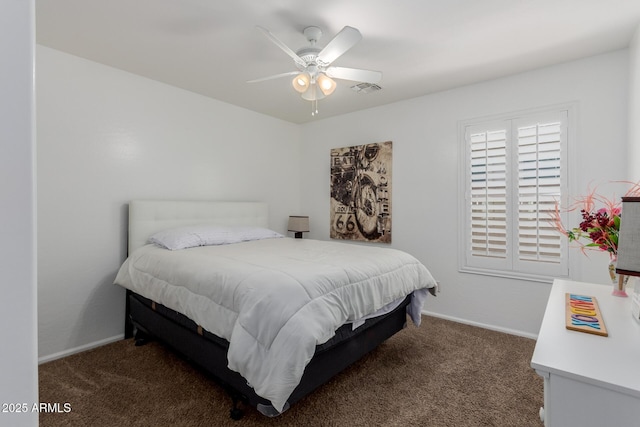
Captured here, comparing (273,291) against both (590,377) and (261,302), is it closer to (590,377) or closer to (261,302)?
(261,302)

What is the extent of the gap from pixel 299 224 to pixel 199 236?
5.35 feet

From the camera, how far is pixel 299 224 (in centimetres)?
428

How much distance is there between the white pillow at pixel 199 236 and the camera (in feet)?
8.96

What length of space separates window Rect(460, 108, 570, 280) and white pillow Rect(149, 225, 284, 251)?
236cm

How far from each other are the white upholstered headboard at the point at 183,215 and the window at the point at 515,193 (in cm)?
246

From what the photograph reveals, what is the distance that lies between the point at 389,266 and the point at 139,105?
280cm

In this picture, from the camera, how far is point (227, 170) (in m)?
3.81

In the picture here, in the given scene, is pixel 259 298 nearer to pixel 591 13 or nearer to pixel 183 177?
pixel 183 177

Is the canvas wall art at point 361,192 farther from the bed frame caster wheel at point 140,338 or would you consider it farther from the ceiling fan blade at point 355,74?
the bed frame caster wheel at point 140,338

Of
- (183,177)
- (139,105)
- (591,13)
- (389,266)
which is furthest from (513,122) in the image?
(139,105)

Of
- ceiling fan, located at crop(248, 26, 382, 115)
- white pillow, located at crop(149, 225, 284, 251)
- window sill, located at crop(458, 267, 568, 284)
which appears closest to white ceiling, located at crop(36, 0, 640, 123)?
ceiling fan, located at crop(248, 26, 382, 115)

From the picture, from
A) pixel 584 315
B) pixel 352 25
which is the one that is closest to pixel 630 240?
pixel 584 315

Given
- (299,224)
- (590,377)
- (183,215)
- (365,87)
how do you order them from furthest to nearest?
(299,224) → (183,215) → (365,87) → (590,377)

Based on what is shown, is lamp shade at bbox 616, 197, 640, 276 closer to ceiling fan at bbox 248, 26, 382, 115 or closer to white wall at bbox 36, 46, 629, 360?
ceiling fan at bbox 248, 26, 382, 115
